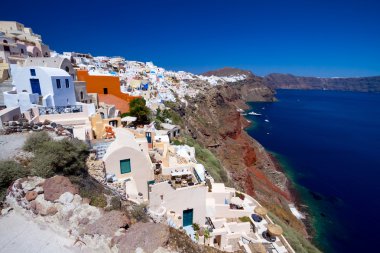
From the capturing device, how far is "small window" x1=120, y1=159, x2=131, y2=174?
1433 centimetres

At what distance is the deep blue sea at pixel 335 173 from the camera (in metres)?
32.2

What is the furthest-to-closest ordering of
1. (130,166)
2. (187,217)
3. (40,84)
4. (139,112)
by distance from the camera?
(139,112), (40,84), (187,217), (130,166)

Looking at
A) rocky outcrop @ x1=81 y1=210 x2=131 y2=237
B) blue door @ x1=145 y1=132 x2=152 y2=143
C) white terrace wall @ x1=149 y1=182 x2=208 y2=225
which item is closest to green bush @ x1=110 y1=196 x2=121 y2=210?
rocky outcrop @ x1=81 y1=210 x2=131 y2=237

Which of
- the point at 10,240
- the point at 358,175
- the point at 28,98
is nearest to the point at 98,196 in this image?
the point at 10,240

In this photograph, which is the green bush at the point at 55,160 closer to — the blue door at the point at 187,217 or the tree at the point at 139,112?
the blue door at the point at 187,217

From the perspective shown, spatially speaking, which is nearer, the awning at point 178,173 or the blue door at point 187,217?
the blue door at point 187,217

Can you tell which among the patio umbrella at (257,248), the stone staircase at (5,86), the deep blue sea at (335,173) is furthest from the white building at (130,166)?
the deep blue sea at (335,173)

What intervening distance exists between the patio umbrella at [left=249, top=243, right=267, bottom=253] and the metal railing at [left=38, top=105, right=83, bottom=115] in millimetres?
18164

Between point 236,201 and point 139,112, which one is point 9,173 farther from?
point 139,112

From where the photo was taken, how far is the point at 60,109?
19.0m

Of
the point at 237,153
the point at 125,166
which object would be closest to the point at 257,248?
the point at 125,166

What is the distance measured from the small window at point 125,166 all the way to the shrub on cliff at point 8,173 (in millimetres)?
6200

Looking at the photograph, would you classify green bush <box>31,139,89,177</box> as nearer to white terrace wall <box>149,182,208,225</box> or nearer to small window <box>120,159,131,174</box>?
small window <box>120,159,131,174</box>

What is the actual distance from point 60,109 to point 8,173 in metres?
12.3
